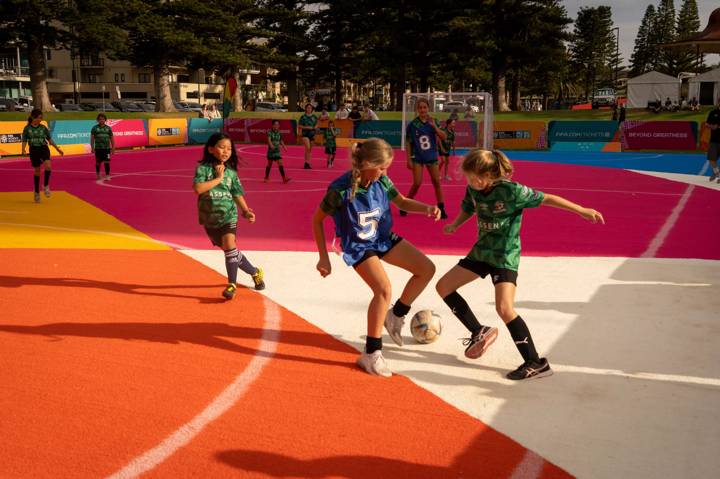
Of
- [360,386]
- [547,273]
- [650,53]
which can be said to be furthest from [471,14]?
[650,53]

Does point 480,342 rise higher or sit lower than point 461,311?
lower

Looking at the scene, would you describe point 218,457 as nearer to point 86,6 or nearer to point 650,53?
A: point 86,6

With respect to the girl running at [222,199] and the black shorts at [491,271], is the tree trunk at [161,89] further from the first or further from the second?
the black shorts at [491,271]

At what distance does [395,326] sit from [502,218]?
4.41 feet

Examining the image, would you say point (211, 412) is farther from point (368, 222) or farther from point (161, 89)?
point (161, 89)

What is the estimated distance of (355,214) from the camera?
5.33 m

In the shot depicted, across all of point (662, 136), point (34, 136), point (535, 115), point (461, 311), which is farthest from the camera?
point (535, 115)

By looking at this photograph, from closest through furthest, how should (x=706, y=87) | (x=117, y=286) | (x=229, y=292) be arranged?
(x=229, y=292) < (x=117, y=286) < (x=706, y=87)

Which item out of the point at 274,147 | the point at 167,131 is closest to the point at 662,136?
the point at 274,147

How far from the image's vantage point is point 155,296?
7.68 meters

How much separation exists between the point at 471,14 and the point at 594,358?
55.0 metres

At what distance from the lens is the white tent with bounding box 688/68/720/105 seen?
54.7m

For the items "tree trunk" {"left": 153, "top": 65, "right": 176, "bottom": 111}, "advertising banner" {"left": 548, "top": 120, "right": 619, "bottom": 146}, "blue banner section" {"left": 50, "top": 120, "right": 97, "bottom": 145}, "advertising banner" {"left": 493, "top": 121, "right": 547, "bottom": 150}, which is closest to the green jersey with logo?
"blue banner section" {"left": 50, "top": 120, "right": 97, "bottom": 145}

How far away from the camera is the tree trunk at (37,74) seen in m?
47.6
